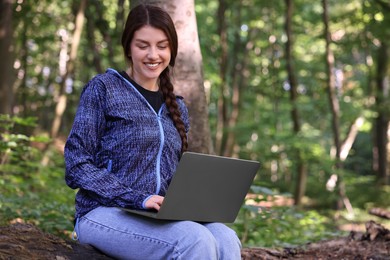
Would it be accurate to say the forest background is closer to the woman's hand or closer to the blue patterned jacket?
the blue patterned jacket

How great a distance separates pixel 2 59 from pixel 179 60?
4745mm

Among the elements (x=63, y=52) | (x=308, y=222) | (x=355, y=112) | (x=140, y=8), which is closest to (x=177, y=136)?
(x=140, y=8)

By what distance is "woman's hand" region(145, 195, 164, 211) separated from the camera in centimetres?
292

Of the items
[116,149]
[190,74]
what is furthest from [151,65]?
[190,74]

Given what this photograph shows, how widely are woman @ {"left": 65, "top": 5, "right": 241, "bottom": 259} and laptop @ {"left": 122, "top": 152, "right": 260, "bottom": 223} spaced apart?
0.08 metres

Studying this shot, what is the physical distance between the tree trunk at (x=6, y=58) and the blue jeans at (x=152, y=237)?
20.3 ft

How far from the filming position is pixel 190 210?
9.66 feet

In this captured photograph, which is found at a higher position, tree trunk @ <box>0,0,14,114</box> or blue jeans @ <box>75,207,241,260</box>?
tree trunk @ <box>0,0,14,114</box>

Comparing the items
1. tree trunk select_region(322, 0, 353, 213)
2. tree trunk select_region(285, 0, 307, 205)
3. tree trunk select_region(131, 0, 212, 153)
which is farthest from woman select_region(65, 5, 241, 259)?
tree trunk select_region(322, 0, 353, 213)

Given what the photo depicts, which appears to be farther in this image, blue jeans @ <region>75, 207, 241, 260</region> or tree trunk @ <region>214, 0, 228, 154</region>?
tree trunk @ <region>214, 0, 228, 154</region>

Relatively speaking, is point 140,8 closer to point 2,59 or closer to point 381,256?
point 381,256

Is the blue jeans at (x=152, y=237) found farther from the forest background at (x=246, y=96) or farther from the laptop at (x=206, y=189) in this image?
the forest background at (x=246, y=96)

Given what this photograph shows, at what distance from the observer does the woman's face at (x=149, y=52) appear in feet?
10.7

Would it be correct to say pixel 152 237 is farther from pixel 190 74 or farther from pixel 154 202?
pixel 190 74
